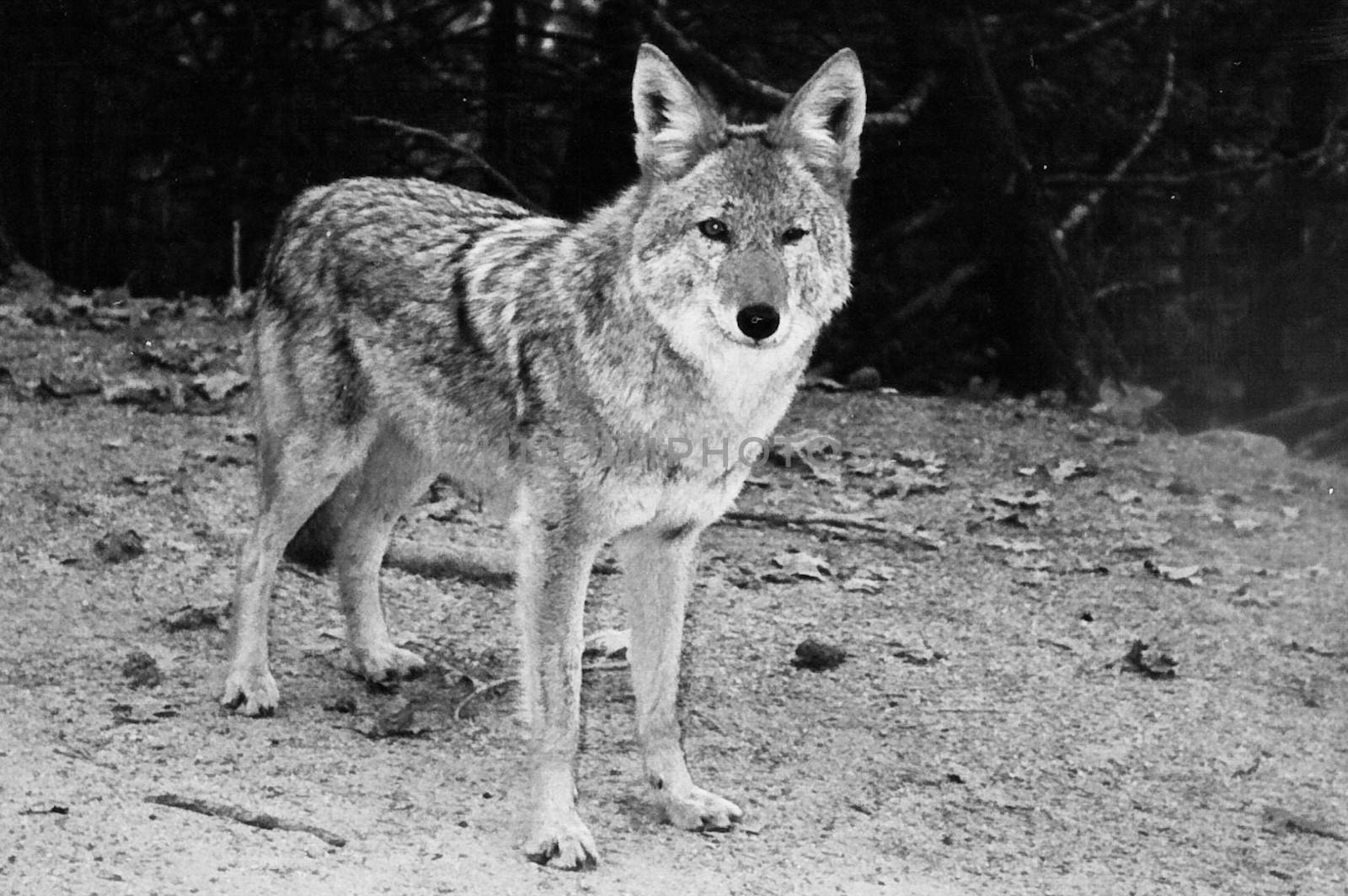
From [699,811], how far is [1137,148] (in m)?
7.30

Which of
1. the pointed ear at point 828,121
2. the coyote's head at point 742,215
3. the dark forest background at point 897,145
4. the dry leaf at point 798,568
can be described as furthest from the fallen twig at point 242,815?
the dark forest background at point 897,145

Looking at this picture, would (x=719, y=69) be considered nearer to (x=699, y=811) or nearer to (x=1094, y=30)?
(x=1094, y=30)

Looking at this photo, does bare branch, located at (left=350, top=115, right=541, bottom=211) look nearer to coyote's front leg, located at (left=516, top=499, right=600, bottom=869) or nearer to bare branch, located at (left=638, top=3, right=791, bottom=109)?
bare branch, located at (left=638, top=3, right=791, bottom=109)

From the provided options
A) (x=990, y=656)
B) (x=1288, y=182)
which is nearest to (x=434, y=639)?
(x=990, y=656)

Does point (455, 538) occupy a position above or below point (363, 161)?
below

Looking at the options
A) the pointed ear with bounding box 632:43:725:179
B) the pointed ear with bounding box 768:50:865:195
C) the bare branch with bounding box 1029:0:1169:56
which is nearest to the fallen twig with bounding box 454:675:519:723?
the pointed ear with bounding box 632:43:725:179

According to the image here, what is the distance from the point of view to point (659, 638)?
4312 millimetres

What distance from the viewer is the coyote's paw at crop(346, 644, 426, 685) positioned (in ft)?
16.8

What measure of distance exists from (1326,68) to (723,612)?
6.37 m

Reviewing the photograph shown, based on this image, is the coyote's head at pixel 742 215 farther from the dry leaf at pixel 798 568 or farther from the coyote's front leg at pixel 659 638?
the dry leaf at pixel 798 568

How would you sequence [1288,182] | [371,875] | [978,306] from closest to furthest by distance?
1. [371,875]
2. [978,306]
3. [1288,182]

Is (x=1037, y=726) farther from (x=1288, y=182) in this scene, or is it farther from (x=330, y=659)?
(x=1288, y=182)

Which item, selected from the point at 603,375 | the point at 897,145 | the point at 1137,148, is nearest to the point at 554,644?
the point at 603,375

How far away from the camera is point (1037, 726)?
511 cm
